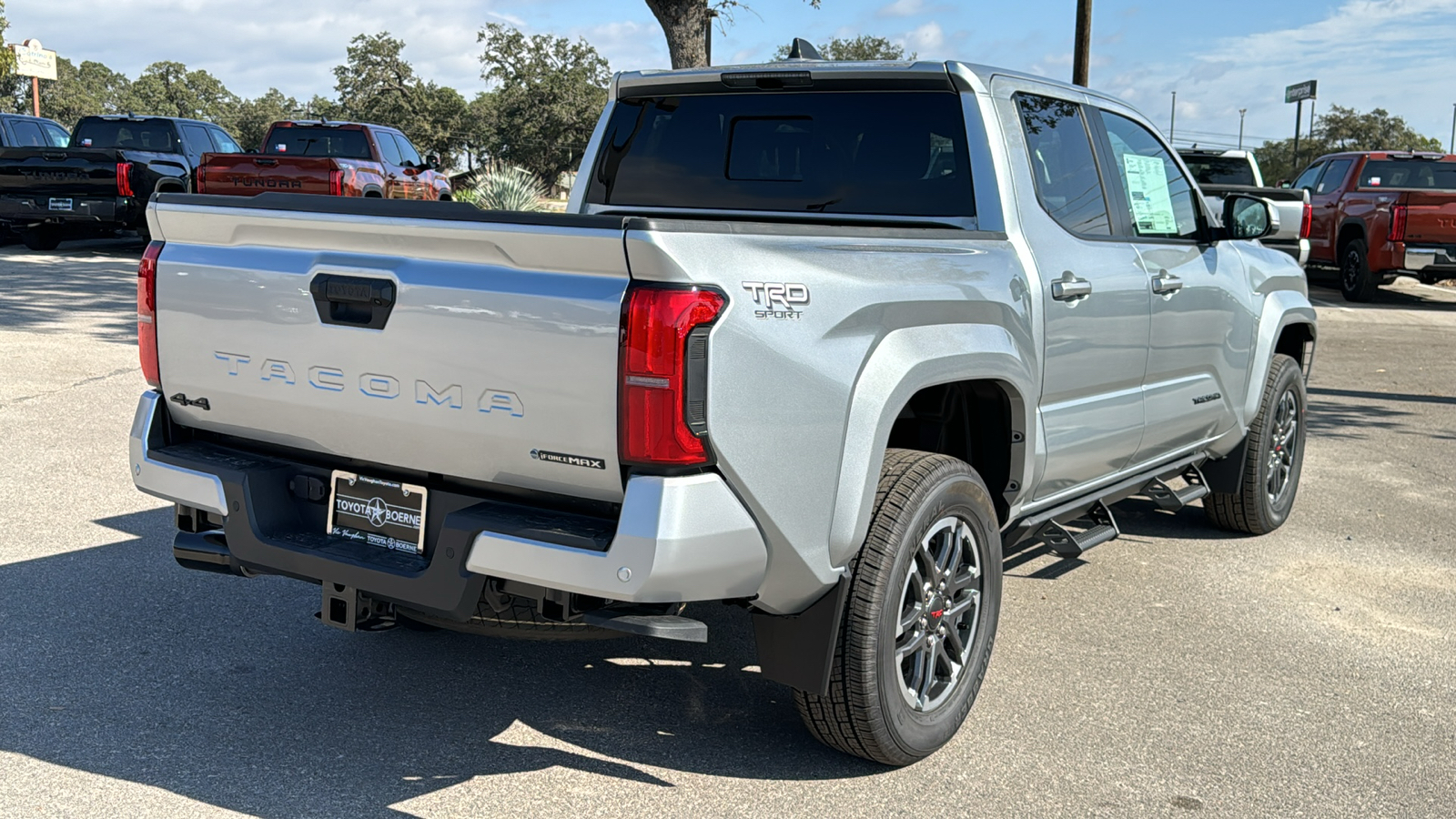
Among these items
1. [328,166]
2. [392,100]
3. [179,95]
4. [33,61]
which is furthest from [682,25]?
[179,95]

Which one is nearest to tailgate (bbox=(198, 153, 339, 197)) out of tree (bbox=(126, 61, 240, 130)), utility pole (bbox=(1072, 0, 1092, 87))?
utility pole (bbox=(1072, 0, 1092, 87))

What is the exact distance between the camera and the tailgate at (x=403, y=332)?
291cm

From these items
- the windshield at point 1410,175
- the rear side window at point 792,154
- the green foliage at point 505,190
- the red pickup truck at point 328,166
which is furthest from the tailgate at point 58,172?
the windshield at point 1410,175

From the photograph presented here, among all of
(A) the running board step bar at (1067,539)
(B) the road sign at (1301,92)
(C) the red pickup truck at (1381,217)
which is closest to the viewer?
(A) the running board step bar at (1067,539)

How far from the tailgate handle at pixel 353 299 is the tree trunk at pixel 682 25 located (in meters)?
11.2

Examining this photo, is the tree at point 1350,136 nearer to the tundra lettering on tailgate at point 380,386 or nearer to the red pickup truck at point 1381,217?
the red pickup truck at point 1381,217

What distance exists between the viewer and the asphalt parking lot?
348cm

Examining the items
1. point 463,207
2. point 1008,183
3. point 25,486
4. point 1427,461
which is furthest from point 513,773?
point 1427,461

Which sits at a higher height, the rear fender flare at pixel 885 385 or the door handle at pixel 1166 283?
the door handle at pixel 1166 283

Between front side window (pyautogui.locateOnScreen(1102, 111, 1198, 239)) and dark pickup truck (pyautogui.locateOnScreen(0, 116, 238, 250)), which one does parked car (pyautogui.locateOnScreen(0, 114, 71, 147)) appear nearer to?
dark pickup truck (pyautogui.locateOnScreen(0, 116, 238, 250))

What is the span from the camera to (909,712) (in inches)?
144

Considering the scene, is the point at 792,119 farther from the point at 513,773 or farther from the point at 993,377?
the point at 513,773

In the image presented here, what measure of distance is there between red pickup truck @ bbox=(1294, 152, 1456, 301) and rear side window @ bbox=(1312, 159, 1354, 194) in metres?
0.01

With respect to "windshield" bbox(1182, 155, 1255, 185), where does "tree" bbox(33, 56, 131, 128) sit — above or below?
above
